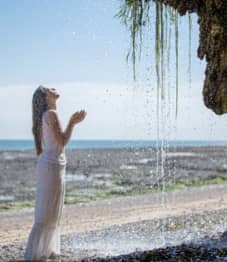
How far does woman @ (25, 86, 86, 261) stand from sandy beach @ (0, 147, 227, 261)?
64cm

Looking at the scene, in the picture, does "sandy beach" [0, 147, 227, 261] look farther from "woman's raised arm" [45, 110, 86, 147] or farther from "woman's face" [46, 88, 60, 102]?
"woman's face" [46, 88, 60, 102]

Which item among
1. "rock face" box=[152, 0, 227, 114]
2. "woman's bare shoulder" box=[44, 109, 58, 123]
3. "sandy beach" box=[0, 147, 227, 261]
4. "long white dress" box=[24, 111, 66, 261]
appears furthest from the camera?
"sandy beach" box=[0, 147, 227, 261]

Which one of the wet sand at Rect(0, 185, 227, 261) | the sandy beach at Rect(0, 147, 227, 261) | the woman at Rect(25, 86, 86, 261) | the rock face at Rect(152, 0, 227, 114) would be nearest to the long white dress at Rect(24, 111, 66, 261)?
the woman at Rect(25, 86, 86, 261)

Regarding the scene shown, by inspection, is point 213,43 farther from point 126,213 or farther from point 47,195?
point 126,213

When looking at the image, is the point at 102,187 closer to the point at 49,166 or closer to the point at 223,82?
the point at 223,82

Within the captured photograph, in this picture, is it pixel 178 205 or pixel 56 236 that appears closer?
pixel 56 236

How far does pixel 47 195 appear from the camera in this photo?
726cm

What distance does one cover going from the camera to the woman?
715 cm

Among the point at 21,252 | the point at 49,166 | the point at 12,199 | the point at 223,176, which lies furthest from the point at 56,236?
the point at 223,176

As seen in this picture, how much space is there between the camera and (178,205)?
61.8 ft

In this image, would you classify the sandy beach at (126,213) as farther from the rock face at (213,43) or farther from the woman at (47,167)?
the rock face at (213,43)

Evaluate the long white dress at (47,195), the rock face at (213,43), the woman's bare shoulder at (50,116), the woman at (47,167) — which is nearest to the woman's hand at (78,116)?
the woman at (47,167)

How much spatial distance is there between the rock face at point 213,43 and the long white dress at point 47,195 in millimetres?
3440

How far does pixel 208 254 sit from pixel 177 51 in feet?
11.6
